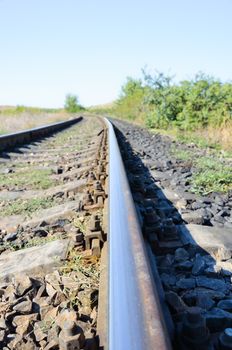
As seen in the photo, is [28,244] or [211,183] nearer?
[28,244]

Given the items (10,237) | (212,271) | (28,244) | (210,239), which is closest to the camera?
(212,271)

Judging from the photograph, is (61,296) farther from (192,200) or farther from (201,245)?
(192,200)

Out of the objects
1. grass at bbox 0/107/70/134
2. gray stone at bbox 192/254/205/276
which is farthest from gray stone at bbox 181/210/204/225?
grass at bbox 0/107/70/134

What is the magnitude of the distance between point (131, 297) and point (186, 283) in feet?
2.41

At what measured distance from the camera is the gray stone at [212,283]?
5.56ft

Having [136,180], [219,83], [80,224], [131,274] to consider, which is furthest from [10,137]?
[219,83]

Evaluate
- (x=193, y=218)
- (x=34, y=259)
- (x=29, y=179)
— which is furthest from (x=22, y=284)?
(x=29, y=179)

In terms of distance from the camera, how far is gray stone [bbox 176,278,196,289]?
1705 mm

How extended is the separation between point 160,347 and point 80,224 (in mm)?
1771

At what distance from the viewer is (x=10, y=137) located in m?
7.22

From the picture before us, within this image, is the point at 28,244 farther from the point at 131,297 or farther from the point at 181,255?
the point at 131,297

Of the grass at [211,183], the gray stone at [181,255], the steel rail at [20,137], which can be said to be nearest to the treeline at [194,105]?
the steel rail at [20,137]

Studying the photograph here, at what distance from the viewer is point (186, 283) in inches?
68.1

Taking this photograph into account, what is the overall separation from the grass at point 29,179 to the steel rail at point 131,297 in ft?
8.59
